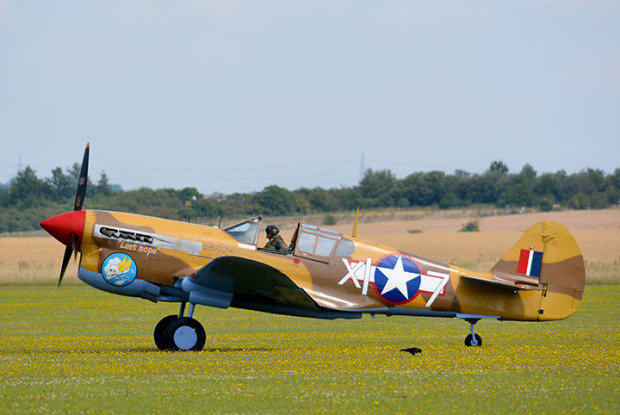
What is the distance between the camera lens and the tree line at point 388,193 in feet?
215

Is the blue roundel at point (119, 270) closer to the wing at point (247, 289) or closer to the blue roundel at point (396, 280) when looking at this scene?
the wing at point (247, 289)

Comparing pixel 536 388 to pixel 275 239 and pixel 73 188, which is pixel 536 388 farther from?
pixel 73 188

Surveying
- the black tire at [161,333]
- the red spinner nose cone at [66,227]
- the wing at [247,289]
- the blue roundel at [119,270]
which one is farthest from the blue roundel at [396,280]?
the red spinner nose cone at [66,227]

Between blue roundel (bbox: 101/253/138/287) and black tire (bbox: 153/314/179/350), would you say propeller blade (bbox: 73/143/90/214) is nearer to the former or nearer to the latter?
blue roundel (bbox: 101/253/138/287)

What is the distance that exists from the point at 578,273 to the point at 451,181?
211ft

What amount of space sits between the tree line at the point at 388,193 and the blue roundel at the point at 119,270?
48.0m

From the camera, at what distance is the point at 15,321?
1959 cm

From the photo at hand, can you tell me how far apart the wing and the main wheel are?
0.37 meters

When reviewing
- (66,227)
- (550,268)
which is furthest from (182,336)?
(550,268)

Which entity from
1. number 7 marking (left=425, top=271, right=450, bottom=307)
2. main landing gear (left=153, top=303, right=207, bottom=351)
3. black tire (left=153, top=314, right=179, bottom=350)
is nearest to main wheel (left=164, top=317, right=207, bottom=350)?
main landing gear (left=153, top=303, right=207, bottom=351)

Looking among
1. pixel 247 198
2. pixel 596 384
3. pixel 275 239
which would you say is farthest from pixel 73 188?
pixel 596 384

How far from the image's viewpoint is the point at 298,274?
12.8 metres

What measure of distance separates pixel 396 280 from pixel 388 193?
6379 centimetres

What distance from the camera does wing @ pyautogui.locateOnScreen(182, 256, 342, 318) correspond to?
11695 mm
